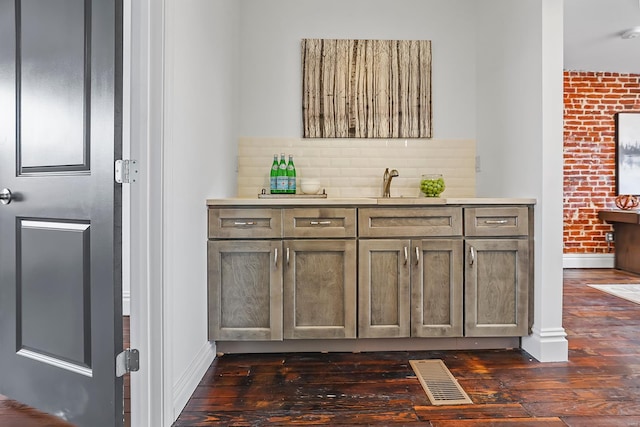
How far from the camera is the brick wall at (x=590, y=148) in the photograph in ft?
17.5

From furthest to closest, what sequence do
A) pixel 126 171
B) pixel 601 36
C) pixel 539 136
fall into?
1. pixel 601 36
2. pixel 539 136
3. pixel 126 171

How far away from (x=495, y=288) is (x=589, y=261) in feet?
12.3

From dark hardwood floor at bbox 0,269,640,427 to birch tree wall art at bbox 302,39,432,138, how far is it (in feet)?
5.38

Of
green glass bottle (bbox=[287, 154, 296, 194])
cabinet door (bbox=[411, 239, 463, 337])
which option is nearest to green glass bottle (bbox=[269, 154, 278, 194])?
green glass bottle (bbox=[287, 154, 296, 194])

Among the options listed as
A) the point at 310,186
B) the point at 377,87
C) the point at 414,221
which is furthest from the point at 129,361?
the point at 377,87

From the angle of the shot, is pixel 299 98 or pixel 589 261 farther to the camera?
pixel 589 261

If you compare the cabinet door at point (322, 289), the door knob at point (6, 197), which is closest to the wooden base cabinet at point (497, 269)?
the cabinet door at point (322, 289)

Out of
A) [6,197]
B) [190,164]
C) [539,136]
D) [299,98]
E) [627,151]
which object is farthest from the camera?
[627,151]

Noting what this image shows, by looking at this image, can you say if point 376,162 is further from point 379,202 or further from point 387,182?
point 379,202

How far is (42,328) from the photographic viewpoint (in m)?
1.69

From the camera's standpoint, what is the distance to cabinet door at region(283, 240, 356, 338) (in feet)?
8.00

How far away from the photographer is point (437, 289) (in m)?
2.48

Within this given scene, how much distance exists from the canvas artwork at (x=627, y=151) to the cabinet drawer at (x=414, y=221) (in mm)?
4168

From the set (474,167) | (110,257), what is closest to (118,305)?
(110,257)
